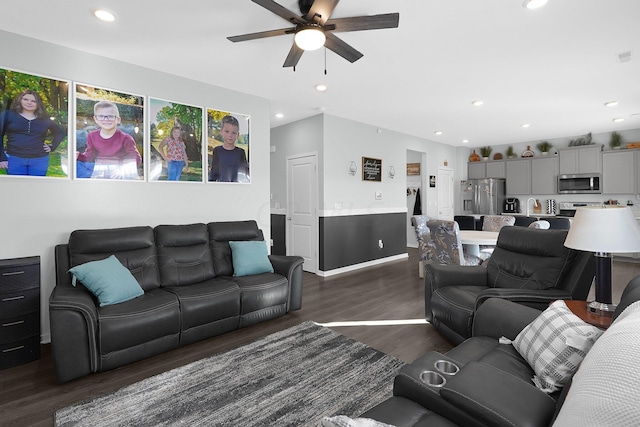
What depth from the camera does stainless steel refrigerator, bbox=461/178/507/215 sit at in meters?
8.00

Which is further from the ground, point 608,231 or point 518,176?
point 518,176

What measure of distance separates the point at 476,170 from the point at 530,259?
6482mm

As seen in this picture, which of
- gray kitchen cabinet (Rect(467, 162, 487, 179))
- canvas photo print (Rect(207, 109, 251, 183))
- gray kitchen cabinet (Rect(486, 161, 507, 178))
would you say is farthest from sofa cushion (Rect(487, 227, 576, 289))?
gray kitchen cabinet (Rect(467, 162, 487, 179))

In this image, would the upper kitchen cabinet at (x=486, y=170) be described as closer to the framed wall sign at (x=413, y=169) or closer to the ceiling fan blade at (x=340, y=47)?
the framed wall sign at (x=413, y=169)

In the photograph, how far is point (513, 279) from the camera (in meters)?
2.84

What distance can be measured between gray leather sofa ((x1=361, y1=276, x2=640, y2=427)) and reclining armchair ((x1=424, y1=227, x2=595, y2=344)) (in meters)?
0.55

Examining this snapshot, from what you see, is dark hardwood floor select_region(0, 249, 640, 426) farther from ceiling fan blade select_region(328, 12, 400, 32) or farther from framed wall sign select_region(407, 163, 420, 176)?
framed wall sign select_region(407, 163, 420, 176)

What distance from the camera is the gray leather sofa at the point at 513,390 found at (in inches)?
28.1

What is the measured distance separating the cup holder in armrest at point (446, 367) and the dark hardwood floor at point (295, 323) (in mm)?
1135

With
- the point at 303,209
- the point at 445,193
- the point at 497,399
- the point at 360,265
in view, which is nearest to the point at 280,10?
the point at 497,399

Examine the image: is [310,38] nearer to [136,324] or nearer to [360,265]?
[136,324]

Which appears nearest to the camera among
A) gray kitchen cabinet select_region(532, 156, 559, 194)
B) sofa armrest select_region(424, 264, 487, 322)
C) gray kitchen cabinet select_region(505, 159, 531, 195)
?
sofa armrest select_region(424, 264, 487, 322)

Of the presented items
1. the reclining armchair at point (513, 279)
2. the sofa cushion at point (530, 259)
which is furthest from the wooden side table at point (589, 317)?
the sofa cushion at point (530, 259)

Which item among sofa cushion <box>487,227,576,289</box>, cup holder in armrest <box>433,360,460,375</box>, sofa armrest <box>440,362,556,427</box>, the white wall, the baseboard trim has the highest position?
the white wall
